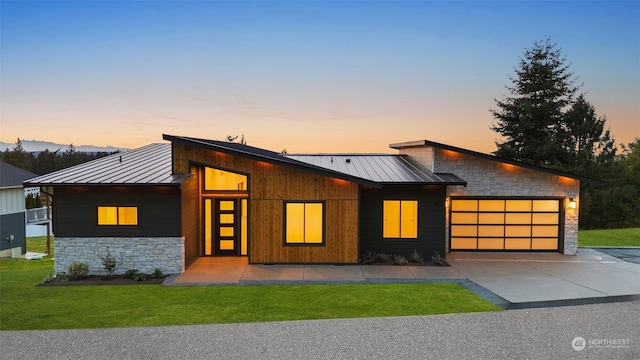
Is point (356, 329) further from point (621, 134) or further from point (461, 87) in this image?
point (621, 134)

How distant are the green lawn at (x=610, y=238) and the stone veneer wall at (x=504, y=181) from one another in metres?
3.51

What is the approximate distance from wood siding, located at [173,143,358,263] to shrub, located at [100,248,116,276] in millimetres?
3074

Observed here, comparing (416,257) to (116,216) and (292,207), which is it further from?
(116,216)

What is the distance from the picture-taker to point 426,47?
21.5 m

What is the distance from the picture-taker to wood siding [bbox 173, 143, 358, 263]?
12.7 meters

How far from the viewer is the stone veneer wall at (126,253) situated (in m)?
11.9

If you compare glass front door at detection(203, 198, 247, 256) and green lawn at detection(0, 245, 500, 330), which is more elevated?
glass front door at detection(203, 198, 247, 256)

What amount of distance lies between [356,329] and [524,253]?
Answer: 1028 cm

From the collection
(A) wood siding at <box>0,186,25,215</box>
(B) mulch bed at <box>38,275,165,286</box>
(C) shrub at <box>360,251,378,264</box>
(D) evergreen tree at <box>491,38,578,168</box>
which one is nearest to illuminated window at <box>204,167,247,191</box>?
(B) mulch bed at <box>38,275,165,286</box>

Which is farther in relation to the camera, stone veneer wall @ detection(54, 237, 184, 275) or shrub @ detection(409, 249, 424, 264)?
shrub @ detection(409, 249, 424, 264)

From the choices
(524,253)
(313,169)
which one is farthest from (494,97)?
(313,169)

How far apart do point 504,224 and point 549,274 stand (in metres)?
3.79

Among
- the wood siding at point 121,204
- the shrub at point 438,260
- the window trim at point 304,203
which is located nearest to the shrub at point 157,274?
the wood siding at point 121,204

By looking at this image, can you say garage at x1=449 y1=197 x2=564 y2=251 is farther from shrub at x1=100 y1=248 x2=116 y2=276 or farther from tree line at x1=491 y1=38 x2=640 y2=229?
tree line at x1=491 y1=38 x2=640 y2=229
